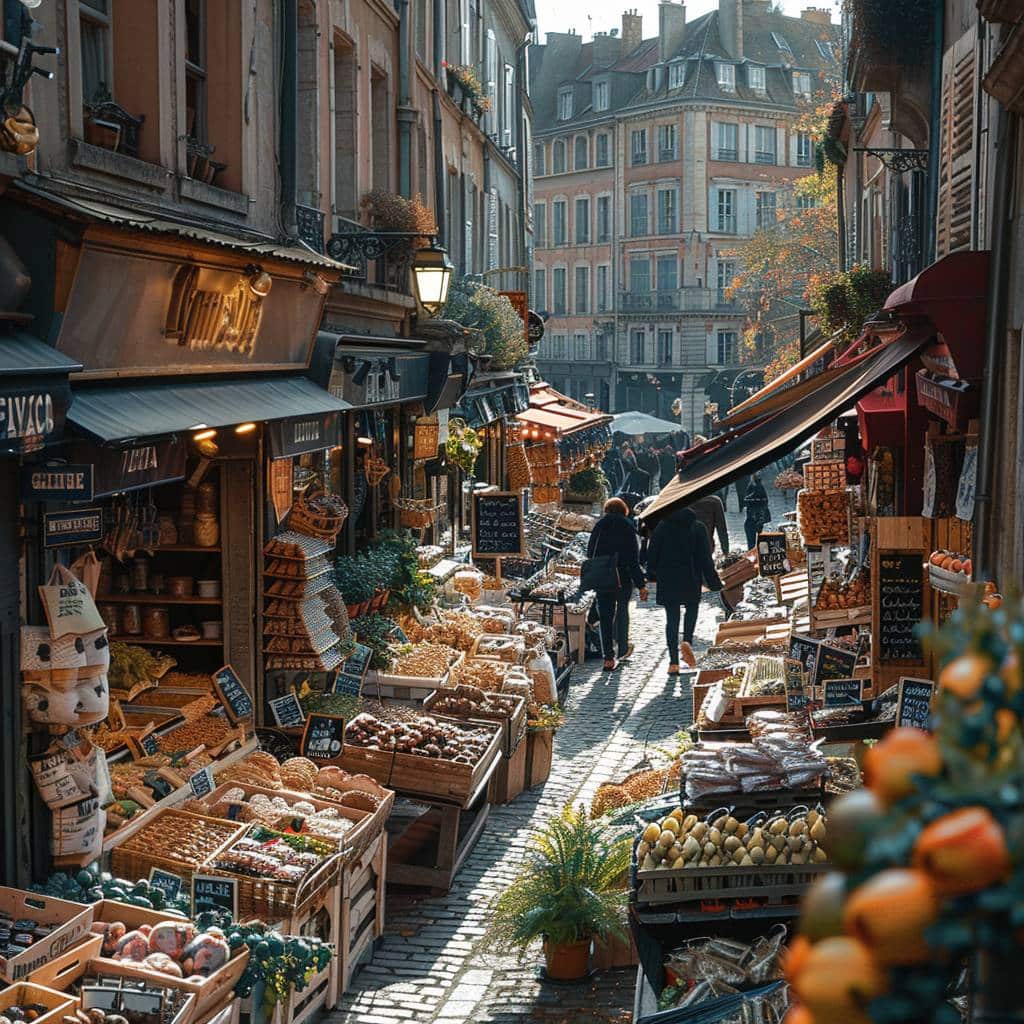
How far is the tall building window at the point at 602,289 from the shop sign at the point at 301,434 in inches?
2375

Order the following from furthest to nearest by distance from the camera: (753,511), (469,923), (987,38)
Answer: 1. (753,511)
2. (469,923)
3. (987,38)

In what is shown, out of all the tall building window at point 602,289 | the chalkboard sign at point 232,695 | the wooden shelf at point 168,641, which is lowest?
the chalkboard sign at point 232,695

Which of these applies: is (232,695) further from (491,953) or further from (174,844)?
(491,953)

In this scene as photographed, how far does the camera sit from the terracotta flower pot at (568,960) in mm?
8180

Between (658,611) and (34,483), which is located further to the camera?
(658,611)

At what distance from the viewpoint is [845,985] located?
1481mm

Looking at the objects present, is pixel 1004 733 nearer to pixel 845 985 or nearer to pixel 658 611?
pixel 845 985

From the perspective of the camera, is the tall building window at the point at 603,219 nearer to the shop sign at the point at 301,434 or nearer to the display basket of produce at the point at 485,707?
the display basket of produce at the point at 485,707

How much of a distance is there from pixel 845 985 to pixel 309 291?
9728mm

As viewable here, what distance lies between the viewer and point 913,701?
311 inches

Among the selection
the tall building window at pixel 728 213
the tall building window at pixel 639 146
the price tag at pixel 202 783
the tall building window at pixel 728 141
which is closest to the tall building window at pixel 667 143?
the tall building window at pixel 639 146

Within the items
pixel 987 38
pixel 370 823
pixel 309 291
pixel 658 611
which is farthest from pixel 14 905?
pixel 658 611

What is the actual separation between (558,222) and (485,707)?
63.1 meters

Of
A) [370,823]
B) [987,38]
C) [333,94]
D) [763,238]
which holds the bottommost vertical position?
[370,823]
